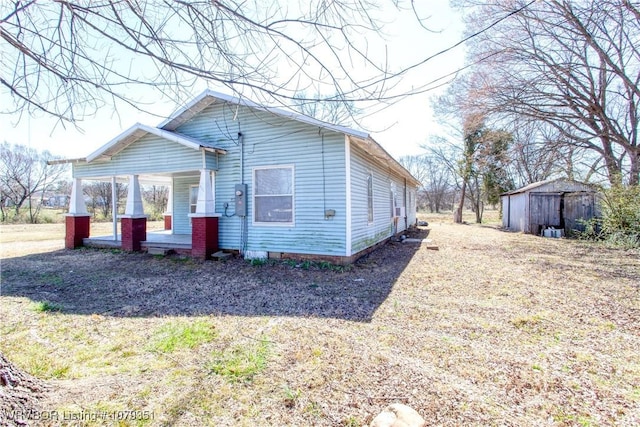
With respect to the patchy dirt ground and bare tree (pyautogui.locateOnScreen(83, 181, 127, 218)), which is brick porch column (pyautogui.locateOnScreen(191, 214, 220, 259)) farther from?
bare tree (pyautogui.locateOnScreen(83, 181, 127, 218))

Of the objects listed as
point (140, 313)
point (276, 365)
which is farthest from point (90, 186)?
point (276, 365)

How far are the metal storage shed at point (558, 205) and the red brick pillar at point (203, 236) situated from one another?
518 inches

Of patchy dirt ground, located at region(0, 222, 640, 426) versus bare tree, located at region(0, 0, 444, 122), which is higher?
bare tree, located at region(0, 0, 444, 122)

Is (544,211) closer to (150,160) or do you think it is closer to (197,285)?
(197,285)

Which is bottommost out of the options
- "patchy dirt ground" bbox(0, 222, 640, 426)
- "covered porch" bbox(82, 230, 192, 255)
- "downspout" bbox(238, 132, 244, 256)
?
"patchy dirt ground" bbox(0, 222, 640, 426)

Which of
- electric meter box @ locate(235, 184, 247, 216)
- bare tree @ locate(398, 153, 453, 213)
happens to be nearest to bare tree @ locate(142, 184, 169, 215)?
electric meter box @ locate(235, 184, 247, 216)

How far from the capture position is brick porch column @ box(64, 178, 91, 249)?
9.55 meters

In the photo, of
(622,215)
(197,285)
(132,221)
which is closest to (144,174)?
(132,221)

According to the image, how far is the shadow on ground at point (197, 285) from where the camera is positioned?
4348 millimetres

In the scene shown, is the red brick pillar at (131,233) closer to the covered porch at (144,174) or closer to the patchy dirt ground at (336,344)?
the covered porch at (144,174)

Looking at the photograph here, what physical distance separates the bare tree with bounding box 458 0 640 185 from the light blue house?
18.8 feet

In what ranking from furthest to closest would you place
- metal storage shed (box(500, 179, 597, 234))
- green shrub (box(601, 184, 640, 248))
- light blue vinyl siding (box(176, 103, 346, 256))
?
metal storage shed (box(500, 179, 597, 234)) < green shrub (box(601, 184, 640, 248)) < light blue vinyl siding (box(176, 103, 346, 256))

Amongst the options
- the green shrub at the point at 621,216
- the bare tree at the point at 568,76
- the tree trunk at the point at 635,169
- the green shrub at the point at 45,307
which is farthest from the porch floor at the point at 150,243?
the tree trunk at the point at 635,169

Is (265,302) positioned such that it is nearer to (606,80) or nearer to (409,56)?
(409,56)
